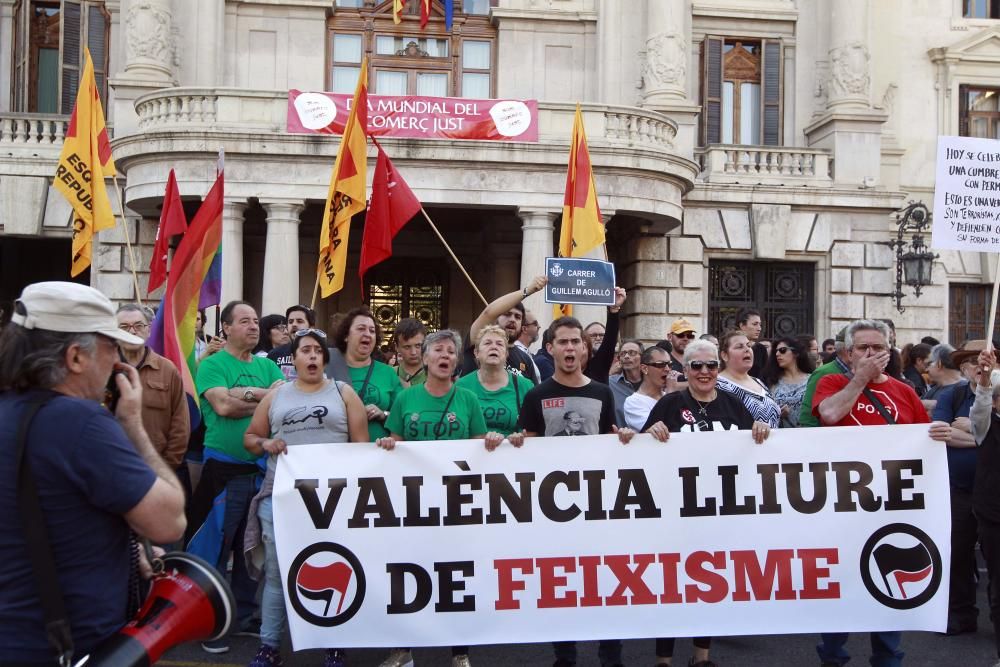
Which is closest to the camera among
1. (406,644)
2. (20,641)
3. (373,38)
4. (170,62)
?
(20,641)

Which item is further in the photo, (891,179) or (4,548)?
(891,179)

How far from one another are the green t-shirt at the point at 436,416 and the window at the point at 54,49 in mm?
16942

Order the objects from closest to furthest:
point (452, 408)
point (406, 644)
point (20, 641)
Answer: point (20, 641) → point (406, 644) → point (452, 408)

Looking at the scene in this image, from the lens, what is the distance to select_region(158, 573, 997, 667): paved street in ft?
20.3

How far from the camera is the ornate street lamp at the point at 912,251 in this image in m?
19.0

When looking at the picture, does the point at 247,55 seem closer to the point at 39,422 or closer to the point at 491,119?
the point at 491,119

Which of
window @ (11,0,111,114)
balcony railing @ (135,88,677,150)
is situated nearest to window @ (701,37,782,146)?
balcony railing @ (135,88,677,150)

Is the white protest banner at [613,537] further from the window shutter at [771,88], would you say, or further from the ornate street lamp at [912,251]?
the window shutter at [771,88]

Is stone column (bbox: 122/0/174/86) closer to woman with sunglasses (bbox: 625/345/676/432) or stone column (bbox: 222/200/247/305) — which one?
stone column (bbox: 222/200/247/305)

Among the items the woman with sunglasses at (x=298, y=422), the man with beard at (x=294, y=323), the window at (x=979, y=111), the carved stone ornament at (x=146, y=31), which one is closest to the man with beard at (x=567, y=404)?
the woman with sunglasses at (x=298, y=422)

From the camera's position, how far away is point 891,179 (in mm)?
22266

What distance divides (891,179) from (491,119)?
958cm

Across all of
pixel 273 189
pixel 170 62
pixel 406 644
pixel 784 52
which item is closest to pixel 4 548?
pixel 406 644

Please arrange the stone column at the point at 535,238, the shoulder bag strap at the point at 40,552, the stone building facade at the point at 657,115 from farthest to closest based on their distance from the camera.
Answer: the stone building facade at the point at 657,115 → the stone column at the point at 535,238 → the shoulder bag strap at the point at 40,552
